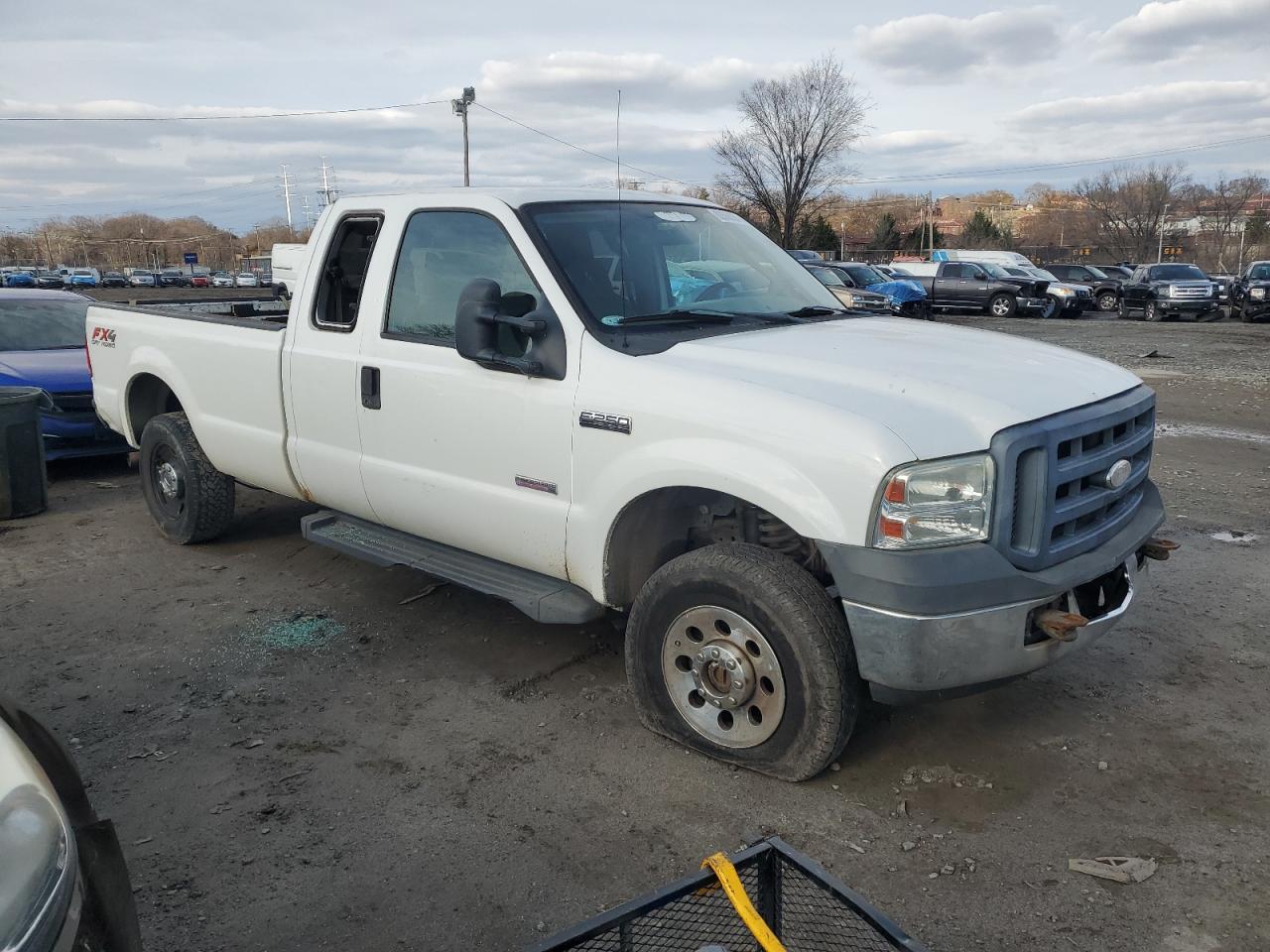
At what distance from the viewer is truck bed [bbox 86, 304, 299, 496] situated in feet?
17.1

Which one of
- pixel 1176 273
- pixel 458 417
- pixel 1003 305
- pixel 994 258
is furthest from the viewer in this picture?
pixel 994 258

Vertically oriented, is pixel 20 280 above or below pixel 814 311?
above

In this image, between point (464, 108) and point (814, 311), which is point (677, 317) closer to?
point (814, 311)

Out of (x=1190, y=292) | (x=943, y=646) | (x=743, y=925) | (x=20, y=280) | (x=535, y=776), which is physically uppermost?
(x=20, y=280)

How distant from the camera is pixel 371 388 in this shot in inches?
180

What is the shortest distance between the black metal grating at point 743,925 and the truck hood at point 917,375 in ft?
4.27

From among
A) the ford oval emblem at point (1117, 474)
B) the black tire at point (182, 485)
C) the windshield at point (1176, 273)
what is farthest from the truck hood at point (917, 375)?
the windshield at point (1176, 273)

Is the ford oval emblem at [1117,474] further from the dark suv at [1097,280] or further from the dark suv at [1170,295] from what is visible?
the dark suv at [1097,280]

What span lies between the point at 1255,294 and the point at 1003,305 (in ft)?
20.5

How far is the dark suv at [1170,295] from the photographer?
2773cm

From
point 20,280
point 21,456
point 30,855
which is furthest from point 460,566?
point 20,280

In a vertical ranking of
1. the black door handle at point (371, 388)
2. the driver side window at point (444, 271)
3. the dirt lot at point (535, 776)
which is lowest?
the dirt lot at point (535, 776)

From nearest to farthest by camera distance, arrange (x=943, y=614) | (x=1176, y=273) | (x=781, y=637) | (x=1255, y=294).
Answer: (x=943, y=614), (x=781, y=637), (x=1255, y=294), (x=1176, y=273)

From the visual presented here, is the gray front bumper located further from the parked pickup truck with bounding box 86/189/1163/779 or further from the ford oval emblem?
the ford oval emblem
